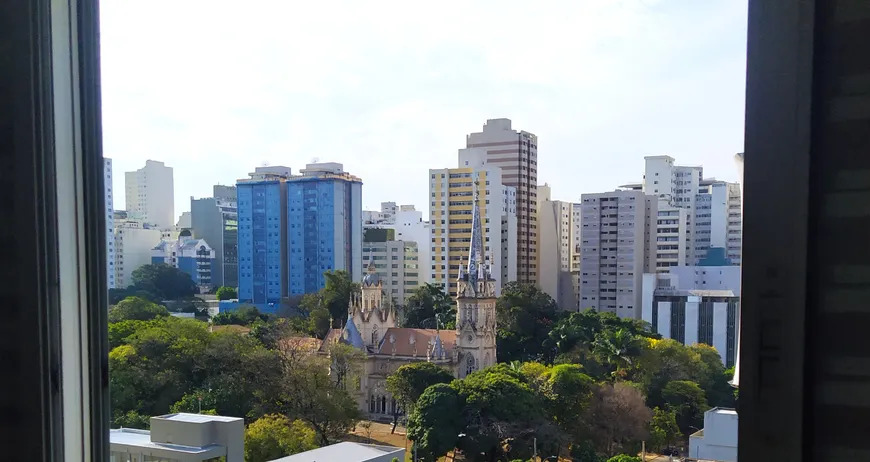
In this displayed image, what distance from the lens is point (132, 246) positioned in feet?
46.1

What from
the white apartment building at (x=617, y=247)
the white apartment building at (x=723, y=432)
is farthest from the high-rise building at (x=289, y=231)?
the white apartment building at (x=723, y=432)

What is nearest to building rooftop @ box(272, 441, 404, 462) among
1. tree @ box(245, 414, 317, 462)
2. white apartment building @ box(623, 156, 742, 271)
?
→ tree @ box(245, 414, 317, 462)

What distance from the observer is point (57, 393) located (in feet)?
2.69

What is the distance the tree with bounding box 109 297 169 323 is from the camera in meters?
10.3

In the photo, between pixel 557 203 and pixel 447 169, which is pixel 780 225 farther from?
pixel 557 203

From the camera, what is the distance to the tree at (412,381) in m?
8.75

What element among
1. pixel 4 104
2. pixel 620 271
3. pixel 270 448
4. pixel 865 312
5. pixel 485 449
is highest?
pixel 4 104

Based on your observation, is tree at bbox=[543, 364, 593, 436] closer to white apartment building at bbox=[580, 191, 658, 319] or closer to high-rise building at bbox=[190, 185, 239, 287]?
white apartment building at bbox=[580, 191, 658, 319]

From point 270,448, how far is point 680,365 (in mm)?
6112

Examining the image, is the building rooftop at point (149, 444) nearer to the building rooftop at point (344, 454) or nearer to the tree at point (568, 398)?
the building rooftop at point (344, 454)

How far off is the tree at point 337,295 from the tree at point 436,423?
637 centimetres

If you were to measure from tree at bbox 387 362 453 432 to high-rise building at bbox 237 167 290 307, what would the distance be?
640 centimetres

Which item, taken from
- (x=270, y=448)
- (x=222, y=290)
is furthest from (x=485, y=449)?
(x=222, y=290)

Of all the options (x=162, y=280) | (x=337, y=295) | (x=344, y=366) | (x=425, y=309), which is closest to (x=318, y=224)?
(x=337, y=295)
